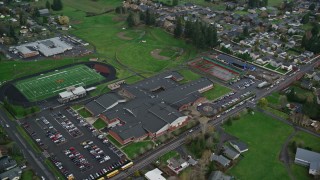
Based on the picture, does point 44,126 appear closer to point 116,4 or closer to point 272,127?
point 272,127

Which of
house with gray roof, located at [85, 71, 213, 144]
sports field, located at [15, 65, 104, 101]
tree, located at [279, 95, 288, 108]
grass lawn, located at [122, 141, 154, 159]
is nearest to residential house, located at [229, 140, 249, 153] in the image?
house with gray roof, located at [85, 71, 213, 144]

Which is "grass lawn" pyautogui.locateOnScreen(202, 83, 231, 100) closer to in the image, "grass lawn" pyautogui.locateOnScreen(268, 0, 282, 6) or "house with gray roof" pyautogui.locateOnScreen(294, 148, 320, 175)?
"house with gray roof" pyautogui.locateOnScreen(294, 148, 320, 175)

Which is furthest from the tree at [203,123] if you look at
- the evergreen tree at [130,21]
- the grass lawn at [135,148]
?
the evergreen tree at [130,21]

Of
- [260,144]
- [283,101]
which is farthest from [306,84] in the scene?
[260,144]

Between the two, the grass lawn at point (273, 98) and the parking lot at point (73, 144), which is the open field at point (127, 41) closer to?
the grass lawn at point (273, 98)

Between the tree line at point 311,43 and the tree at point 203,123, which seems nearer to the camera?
the tree at point 203,123

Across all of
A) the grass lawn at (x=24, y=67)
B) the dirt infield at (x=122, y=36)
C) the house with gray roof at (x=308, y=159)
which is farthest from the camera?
the dirt infield at (x=122, y=36)

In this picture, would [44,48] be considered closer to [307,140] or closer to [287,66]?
[287,66]
